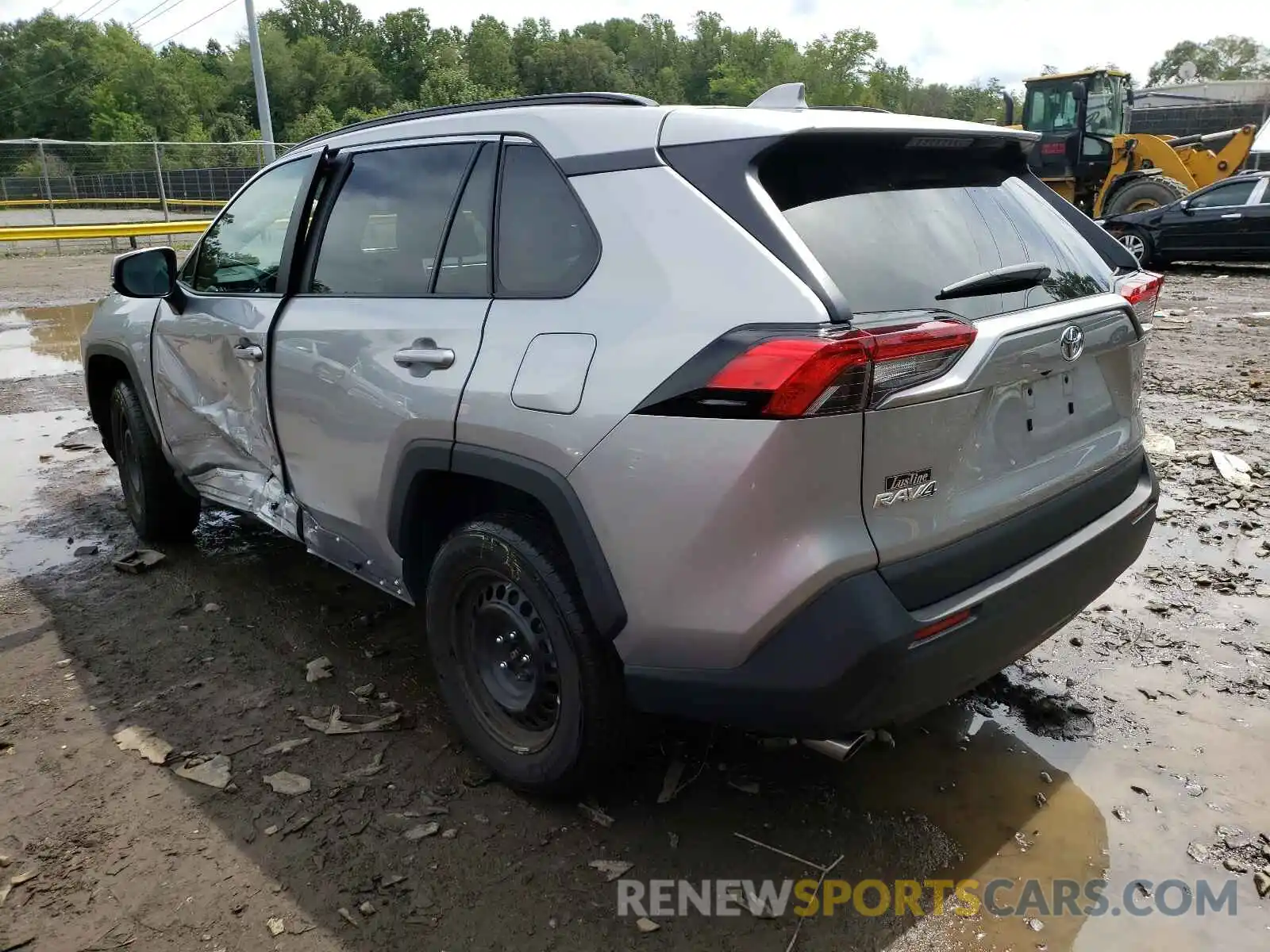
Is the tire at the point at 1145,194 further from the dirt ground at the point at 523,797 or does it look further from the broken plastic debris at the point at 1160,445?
the dirt ground at the point at 523,797

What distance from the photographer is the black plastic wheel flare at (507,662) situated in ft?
8.52

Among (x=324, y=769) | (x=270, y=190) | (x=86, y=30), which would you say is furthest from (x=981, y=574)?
(x=86, y=30)

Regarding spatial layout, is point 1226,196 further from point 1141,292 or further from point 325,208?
point 325,208

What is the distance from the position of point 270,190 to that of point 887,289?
2700 millimetres

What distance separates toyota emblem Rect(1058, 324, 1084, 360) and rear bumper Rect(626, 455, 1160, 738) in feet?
1.60

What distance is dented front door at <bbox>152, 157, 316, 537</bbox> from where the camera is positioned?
352 cm

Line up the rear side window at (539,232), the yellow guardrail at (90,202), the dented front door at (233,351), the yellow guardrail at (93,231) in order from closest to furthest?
the rear side window at (539,232)
the dented front door at (233,351)
the yellow guardrail at (93,231)
the yellow guardrail at (90,202)

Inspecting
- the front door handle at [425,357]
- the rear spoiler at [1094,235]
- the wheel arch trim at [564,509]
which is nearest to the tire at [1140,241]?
the rear spoiler at [1094,235]

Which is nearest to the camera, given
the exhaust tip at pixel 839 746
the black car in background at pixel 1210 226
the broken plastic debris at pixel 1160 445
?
the exhaust tip at pixel 839 746

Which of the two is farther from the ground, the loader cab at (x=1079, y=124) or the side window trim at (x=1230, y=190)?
the loader cab at (x=1079, y=124)

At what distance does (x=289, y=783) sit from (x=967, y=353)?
232 cm

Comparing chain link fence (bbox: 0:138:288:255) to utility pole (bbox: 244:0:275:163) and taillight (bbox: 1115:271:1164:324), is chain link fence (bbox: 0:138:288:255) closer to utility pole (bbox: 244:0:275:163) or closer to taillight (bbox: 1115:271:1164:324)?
utility pole (bbox: 244:0:275:163)

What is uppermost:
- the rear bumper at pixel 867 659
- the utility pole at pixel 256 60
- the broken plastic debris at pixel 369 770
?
the utility pole at pixel 256 60

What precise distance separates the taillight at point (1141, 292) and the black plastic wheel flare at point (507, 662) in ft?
6.41
